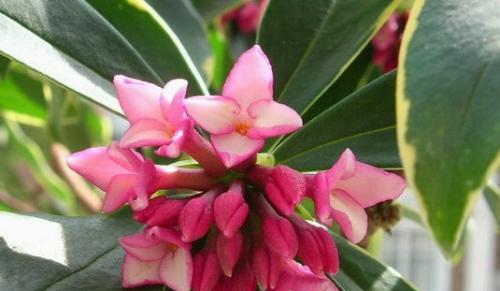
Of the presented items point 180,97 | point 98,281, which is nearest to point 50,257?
point 98,281

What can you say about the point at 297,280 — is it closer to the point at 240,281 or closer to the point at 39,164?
the point at 240,281

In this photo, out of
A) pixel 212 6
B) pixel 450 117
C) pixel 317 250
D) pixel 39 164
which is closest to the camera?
pixel 450 117

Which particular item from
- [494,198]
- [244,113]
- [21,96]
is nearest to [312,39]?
[244,113]

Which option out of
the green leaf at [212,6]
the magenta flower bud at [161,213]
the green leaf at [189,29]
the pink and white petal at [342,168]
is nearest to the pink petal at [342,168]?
the pink and white petal at [342,168]

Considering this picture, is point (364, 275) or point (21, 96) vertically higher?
point (21, 96)

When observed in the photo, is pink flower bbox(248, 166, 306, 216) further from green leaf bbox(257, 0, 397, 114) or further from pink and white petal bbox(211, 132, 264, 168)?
green leaf bbox(257, 0, 397, 114)

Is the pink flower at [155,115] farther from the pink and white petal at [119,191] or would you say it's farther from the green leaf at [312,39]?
the green leaf at [312,39]

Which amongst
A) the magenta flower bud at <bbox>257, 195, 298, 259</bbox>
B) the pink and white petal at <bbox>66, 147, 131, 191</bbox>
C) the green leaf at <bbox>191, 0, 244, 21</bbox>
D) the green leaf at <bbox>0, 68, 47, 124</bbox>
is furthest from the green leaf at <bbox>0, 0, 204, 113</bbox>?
the green leaf at <bbox>0, 68, 47, 124</bbox>
